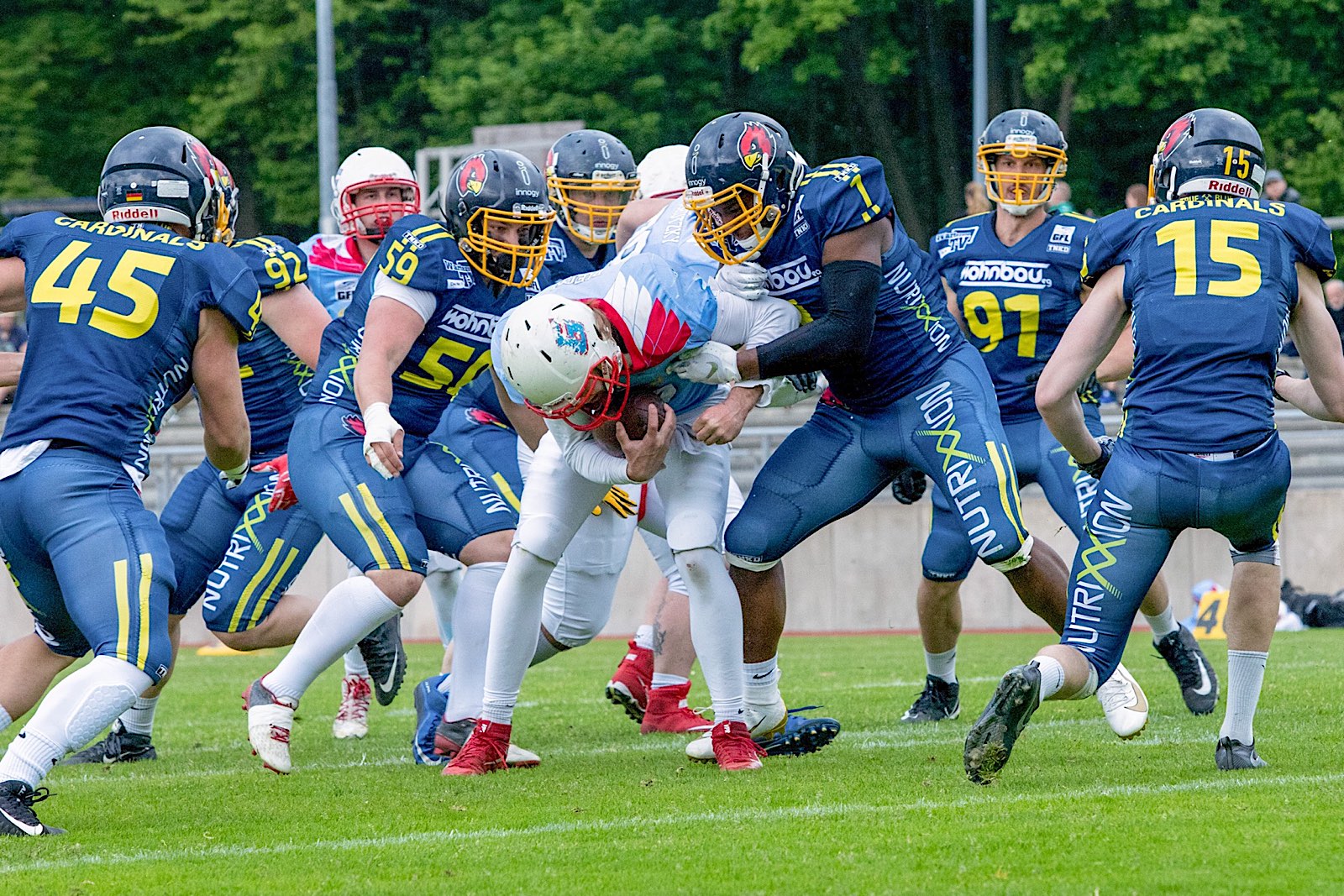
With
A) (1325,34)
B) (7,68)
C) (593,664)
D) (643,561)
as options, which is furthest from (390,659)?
(7,68)

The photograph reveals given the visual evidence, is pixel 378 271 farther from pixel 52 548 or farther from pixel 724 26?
pixel 724 26

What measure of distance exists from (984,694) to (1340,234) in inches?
565

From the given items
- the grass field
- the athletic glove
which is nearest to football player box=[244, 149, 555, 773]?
the athletic glove

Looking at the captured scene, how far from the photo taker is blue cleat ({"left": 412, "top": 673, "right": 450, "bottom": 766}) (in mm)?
5707

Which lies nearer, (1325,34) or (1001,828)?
(1001,828)

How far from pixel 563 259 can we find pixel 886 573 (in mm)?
6584

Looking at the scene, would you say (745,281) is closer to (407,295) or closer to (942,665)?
(407,295)

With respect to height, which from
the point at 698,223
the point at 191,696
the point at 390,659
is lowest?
the point at 191,696

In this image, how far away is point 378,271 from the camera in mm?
5621

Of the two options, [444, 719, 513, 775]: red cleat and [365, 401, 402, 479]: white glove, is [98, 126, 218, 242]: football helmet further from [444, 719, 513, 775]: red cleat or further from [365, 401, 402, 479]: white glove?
[444, 719, 513, 775]: red cleat

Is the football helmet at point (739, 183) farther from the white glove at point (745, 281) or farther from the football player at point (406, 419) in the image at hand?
the football player at point (406, 419)

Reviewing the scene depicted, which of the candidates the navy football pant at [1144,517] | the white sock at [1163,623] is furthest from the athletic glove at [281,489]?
the white sock at [1163,623]

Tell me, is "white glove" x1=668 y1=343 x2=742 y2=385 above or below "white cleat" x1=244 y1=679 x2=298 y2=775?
above

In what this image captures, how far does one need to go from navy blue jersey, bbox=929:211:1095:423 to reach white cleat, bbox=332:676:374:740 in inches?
104
